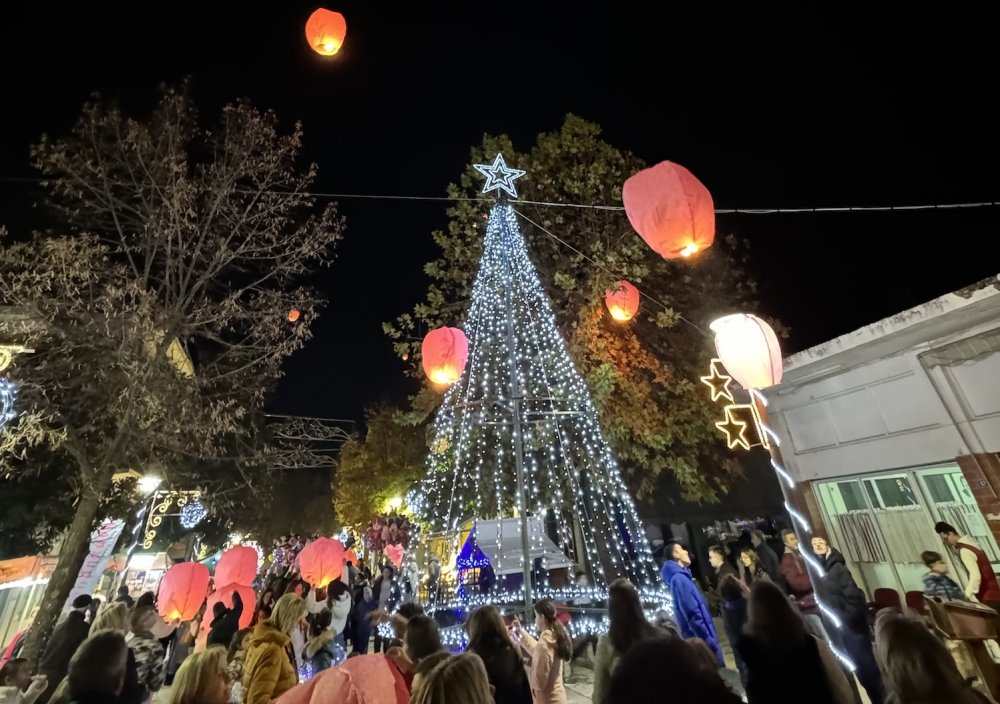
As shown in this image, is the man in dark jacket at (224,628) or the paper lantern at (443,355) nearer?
the man in dark jacket at (224,628)

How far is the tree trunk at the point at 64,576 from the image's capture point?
23.2 ft

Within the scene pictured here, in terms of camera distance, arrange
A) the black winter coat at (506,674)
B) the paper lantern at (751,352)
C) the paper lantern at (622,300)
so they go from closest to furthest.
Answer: the black winter coat at (506,674) < the paper lantern at (751,352) < the paper lantern at (622,300)

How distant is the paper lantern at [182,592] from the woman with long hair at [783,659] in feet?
28.1

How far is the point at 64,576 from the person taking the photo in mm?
7418

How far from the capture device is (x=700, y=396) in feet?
32.4

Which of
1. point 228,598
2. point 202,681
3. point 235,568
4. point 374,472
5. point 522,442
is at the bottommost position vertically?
point 202,681

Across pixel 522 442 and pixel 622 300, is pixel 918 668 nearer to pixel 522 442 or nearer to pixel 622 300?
pixel 622 300

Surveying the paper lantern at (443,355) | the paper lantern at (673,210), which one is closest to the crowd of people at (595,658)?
the paper lantern at (673,210)

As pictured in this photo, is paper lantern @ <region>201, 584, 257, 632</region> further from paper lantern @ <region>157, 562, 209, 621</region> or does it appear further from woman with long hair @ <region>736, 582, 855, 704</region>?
woman with long hair @ <region>736, 582, 855, 704</region>

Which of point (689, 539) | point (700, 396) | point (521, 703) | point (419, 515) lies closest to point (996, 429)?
point (700, 396)

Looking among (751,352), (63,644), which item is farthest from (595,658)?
(63,644)

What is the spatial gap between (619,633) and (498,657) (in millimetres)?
805

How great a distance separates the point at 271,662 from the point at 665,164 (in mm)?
5887

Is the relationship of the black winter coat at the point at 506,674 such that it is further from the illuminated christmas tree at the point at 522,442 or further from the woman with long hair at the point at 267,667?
the illuminated christmas tree at the point at 522,442
